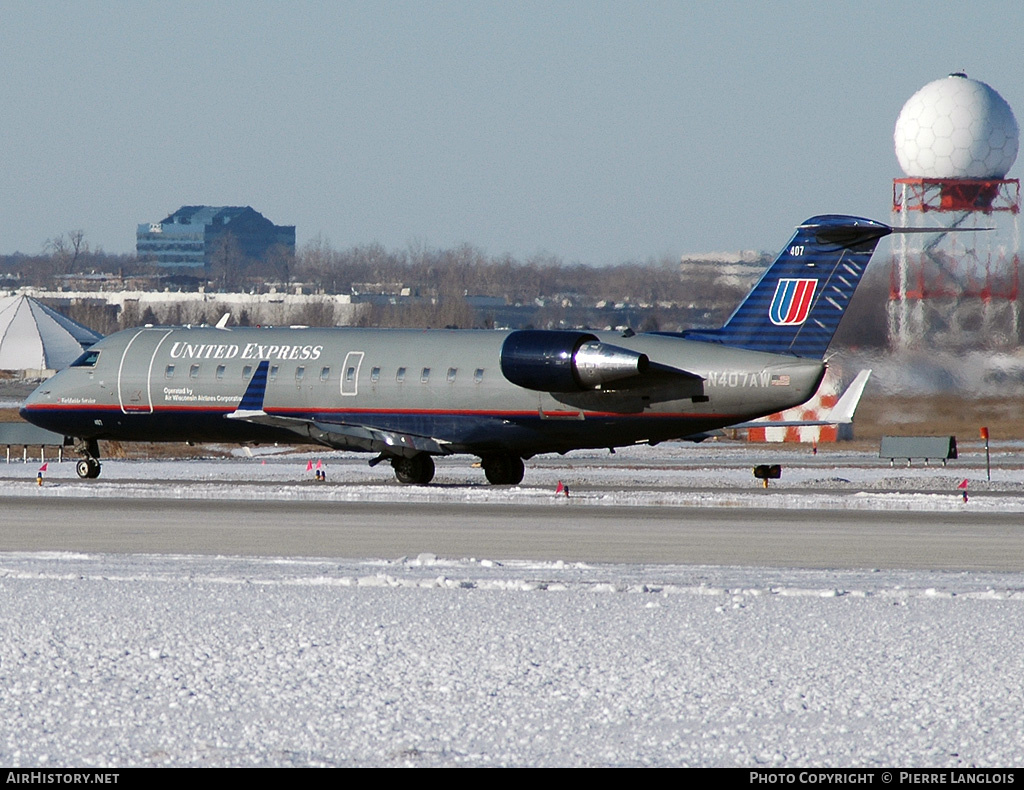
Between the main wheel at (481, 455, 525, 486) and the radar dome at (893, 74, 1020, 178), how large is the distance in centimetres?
4189

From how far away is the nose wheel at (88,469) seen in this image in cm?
3516

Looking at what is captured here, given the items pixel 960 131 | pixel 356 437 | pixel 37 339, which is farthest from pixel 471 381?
pixel 37 339

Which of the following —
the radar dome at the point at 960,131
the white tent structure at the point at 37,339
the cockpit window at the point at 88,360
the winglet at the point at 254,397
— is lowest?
the white tent structure at the point at 37,339

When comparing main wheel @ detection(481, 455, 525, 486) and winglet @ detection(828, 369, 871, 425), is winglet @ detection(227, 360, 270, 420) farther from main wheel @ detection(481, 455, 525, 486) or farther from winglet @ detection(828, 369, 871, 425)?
A: winglet @ detection(828, 369, 871, 425)

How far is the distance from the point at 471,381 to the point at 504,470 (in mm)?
2462

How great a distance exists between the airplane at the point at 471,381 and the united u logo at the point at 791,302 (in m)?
0.02

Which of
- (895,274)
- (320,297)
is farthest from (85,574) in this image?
(320,297)

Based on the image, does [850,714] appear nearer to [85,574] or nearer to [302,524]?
[85,574]

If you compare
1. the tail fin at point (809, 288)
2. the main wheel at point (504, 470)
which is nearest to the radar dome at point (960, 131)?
the tail fin at point (809, 288)

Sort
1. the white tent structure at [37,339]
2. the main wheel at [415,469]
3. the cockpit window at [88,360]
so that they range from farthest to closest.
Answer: the white tent structure at [37,339], the cockpit window at [88,360], the main wheel at [415,469]

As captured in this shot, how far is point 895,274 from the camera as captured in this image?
192ft

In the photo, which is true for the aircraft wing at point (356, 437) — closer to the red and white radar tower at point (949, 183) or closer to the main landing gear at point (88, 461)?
the main landing gear at point (88, 461)

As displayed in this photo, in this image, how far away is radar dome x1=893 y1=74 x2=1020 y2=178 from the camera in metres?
68.3

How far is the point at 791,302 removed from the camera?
30922mm
